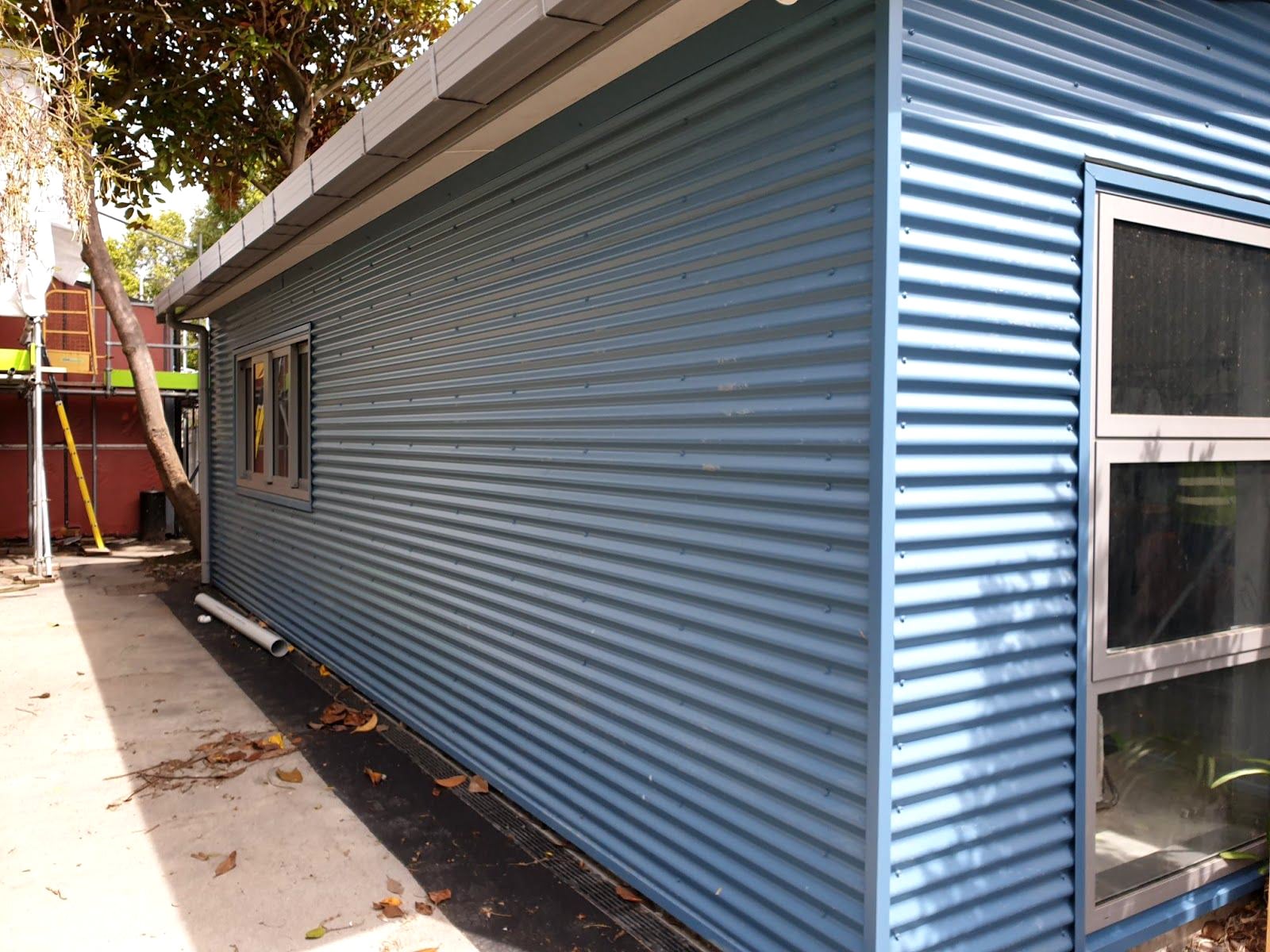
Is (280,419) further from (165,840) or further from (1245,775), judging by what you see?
(1245,775)

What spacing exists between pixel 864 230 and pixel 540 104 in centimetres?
185

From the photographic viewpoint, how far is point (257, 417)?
926 centimetres

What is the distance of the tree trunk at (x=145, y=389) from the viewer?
40.2 feet

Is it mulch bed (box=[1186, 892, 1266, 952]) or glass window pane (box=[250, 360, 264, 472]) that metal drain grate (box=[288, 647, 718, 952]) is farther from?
glass window pane (box=[250, 360, 264, 472])

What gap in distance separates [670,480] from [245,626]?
606cm

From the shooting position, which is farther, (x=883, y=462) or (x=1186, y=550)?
(x=1186, y=550)

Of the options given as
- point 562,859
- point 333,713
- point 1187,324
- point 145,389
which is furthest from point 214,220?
point 1187,324

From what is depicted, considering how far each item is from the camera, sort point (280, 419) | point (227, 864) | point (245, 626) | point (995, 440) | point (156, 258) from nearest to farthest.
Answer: point (995, 440) < point (227, 864) < point (245, 626) < point (280, 419) < point (156, 258)

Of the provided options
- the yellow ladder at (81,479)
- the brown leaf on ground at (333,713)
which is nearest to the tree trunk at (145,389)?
the yellow ladder at (81,479)

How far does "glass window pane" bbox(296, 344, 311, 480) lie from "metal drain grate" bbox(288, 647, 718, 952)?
2.97 m

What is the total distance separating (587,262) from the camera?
12.5 feet

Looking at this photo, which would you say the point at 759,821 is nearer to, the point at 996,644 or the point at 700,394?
the point at 996,644

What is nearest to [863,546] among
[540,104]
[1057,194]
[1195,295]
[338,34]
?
[1057,194]

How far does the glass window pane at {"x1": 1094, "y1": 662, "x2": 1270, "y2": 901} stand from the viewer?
119 inches
